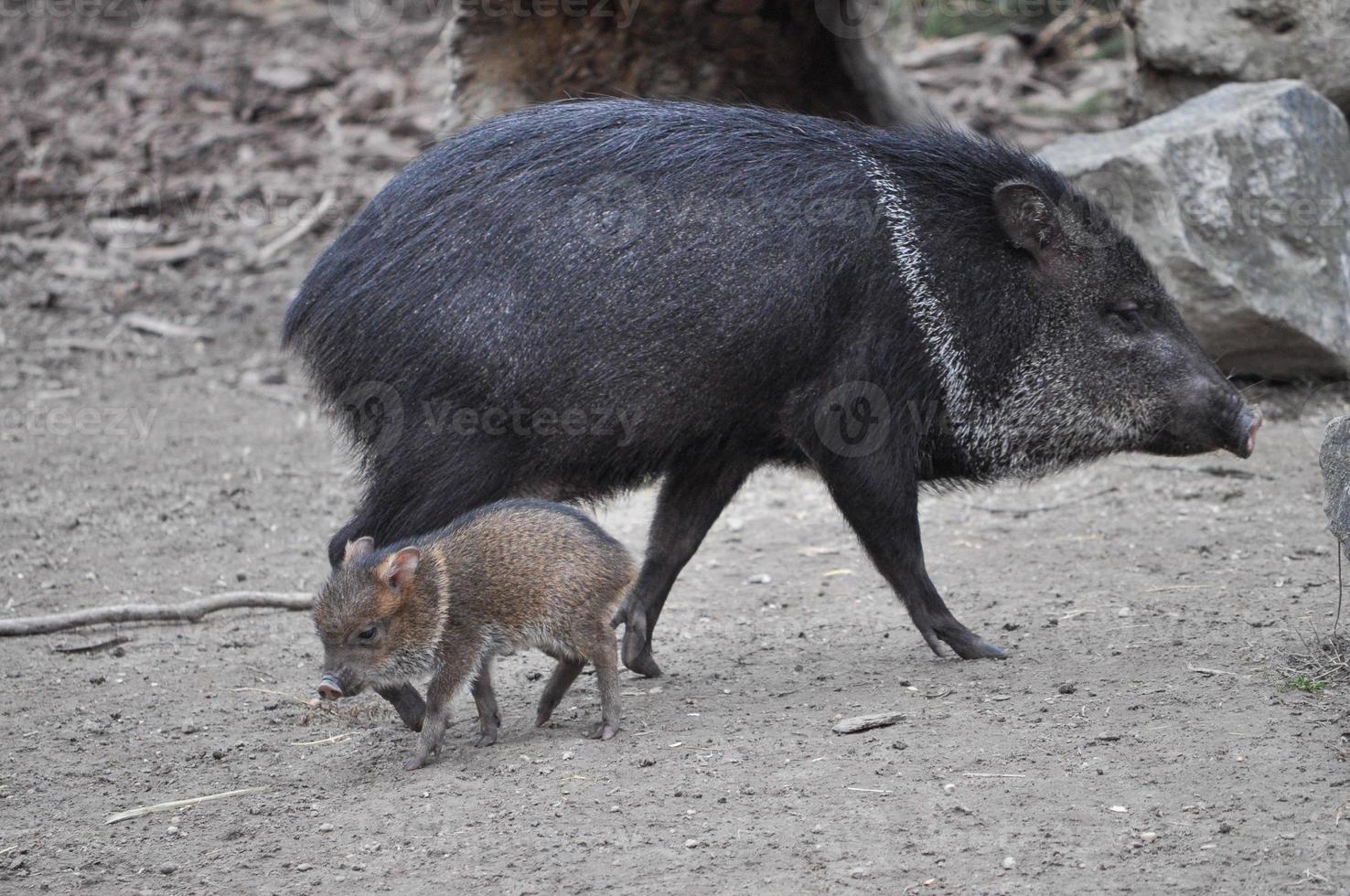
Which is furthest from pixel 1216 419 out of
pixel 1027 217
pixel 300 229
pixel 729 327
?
pixel 300 229

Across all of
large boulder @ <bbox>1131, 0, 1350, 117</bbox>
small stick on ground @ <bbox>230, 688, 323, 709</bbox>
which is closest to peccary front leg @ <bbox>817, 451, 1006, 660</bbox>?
small stick on ground @ <bbox>230, 688, 323, 709</bbox>

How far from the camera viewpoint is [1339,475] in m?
4.09

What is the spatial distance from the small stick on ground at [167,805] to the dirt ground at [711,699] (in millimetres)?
34

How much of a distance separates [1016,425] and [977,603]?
0.88 m

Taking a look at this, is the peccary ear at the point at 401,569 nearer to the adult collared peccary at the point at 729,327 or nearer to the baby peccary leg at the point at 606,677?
the adult collared peccary at the point at 729,327

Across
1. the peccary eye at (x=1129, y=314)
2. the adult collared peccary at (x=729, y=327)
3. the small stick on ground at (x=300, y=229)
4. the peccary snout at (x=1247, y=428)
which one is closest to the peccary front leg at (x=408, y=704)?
the adult collared peccary at (x=729, y=327)

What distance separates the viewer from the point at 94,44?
13.4 metres

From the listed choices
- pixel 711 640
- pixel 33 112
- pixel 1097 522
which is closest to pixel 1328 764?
pixel 711 640

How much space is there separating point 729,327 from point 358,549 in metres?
1.31

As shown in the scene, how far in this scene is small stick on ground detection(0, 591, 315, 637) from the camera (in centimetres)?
548

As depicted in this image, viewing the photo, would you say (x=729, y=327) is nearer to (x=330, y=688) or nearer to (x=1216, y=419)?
(x=330, y=688)

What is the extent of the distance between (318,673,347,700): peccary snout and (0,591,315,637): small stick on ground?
4.22 ft

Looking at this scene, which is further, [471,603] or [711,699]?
[711,699]

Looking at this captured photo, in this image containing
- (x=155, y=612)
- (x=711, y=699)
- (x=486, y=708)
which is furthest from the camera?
(x=155, y=612)
